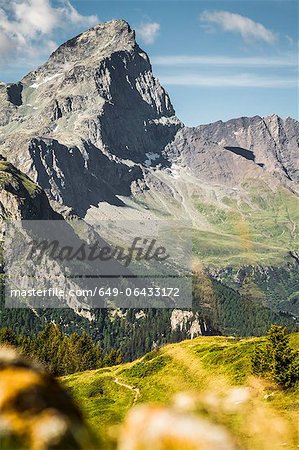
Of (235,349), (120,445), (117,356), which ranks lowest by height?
(117,356)

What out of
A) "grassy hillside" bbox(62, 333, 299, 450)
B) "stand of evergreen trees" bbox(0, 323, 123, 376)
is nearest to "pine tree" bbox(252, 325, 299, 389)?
"grassy hillside" bbox(62, 333, 299, 450)

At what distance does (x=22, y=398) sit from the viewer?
9.27 meters

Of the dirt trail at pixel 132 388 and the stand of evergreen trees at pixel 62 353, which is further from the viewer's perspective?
the stand of evergreen trees at pixel 62 353

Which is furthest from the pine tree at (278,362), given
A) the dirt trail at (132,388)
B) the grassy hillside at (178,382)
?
the dirt trail at (132,388)

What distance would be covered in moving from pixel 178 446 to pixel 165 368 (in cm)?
10657

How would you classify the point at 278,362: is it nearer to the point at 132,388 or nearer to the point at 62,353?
the point at 132,388

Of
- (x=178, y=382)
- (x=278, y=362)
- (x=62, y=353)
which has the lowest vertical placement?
(x=62, y=353)

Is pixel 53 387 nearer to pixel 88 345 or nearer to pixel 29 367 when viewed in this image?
pixel 29 367

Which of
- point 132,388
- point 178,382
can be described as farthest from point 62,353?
point 178,382

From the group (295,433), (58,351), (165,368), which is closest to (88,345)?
(58,351)

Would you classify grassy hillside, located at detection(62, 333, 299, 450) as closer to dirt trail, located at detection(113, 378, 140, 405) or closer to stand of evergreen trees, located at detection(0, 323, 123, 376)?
dirt trail, located at detection(113, 378, 140, 405)

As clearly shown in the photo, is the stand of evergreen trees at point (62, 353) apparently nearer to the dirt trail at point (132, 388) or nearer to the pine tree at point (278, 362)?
the dirt trail at point (132, 388)

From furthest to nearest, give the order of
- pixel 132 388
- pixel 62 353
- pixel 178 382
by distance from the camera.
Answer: pixel 62 353 → pixel 132 388 → pixel 178 382

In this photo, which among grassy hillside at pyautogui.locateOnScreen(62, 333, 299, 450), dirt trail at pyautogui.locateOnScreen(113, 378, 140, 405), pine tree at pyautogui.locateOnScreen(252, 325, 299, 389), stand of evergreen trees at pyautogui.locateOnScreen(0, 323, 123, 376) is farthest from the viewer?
stand of evergreen trees at pyautogui.locateOnScreen(0, 323, 123, 376)
